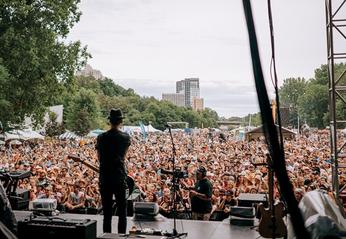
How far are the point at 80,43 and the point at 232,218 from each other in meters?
14.4

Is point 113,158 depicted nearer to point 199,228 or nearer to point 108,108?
point 199,228

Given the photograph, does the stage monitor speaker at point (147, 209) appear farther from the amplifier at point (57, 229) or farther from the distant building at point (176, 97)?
the distant building at point (176, 97)

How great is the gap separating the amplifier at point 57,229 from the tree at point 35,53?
A: 13352 millimetres

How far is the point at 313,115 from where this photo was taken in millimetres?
56188

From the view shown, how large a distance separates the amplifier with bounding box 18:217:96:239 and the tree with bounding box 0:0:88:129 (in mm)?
13352

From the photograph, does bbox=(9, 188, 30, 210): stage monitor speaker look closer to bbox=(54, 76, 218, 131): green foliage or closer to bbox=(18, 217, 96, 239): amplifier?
bbox=(18, 217, 96, 239): amplifier

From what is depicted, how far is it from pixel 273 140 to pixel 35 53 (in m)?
16.6

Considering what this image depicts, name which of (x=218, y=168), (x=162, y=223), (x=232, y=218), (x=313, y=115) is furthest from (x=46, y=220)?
(x=313, y=115)

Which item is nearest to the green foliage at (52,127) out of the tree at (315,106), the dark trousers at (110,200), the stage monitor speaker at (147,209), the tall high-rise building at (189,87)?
the tree at (315,106)

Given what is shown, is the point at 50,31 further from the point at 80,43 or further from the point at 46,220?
the point at 46,220

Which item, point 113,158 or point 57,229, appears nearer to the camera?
point 57,229

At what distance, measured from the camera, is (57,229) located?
10.8 ft

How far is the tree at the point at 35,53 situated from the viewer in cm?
1594

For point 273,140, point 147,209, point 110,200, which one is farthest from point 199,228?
point 273,140
